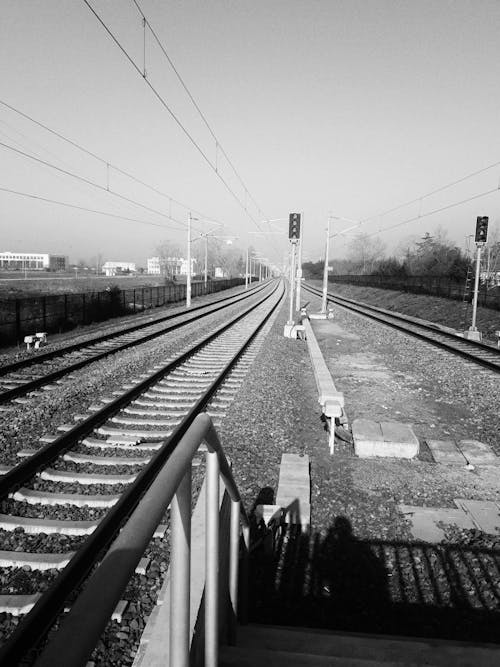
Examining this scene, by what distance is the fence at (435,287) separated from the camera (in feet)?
98.6

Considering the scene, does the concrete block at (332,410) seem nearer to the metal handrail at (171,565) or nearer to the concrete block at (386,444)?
the concrete block at (386,444)

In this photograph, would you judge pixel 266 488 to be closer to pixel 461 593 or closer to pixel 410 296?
pixel 461 593

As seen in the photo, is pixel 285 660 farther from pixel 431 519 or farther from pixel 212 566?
pixel 431 519

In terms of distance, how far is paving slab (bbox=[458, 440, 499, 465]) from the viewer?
6.58 metres

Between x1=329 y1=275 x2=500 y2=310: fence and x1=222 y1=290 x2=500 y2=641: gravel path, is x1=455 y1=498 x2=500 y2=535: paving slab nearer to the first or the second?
x1=222 y1=290 x2=500 y2=641: gravel path

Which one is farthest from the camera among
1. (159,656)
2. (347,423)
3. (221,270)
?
(221,270)

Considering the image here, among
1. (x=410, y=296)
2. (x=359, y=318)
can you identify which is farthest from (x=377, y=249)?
(x=359, y=318)

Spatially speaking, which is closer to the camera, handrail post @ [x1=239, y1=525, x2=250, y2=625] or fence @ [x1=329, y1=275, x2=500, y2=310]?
handrail post @ [x1=239, y1=525, x2=250, y2=625]

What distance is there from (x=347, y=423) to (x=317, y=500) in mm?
2996

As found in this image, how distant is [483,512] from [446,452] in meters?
1.82

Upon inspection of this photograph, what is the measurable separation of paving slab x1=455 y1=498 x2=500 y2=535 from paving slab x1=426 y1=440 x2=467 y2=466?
4.02 feet

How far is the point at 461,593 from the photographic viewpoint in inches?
150

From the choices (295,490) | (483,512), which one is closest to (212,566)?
(295,490)

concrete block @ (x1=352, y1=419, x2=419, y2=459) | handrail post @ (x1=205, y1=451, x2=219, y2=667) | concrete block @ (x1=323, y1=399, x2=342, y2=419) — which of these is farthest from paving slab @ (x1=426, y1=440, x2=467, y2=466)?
handrail post @ (x1=205, y1=451, x2=219, y2=667)
